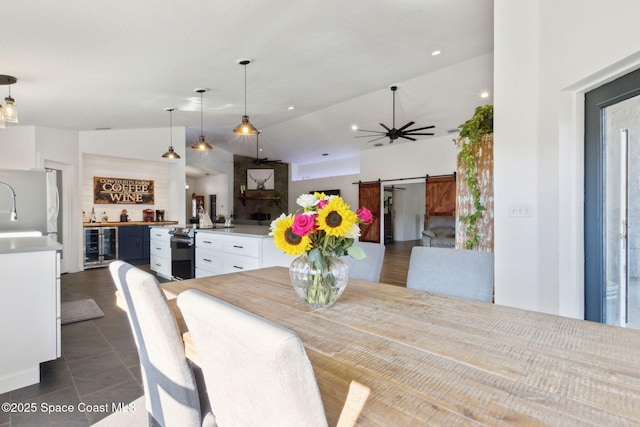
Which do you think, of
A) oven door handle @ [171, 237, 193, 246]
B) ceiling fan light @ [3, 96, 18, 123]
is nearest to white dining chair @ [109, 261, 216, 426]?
ceiling fan light @ [3, 96, 18, 123]

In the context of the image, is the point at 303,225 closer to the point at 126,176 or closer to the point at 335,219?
the point at 335,219

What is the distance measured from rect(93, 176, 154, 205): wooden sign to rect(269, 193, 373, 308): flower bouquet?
7031 mm

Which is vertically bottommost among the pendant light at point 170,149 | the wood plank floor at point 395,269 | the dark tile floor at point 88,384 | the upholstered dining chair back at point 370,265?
the dark tile floor at point 88,384

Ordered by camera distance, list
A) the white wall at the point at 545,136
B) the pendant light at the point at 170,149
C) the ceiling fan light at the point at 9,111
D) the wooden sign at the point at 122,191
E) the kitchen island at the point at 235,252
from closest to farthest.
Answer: the white wall at the point at 545,136, the ceiling fan light at the point at 9,111, the kitchen island at the point at 235,252, the pendant light at the point at 170,149, the wooden sign at the point at 122,191

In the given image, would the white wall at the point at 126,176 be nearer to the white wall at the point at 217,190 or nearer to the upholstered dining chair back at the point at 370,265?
the white wall at the point at 217,190

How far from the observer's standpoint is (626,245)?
74.2 inches

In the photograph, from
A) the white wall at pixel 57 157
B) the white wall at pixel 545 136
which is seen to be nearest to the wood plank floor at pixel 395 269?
the white wall at pixel 545 136

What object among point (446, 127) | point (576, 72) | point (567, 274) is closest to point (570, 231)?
point (567, 274)

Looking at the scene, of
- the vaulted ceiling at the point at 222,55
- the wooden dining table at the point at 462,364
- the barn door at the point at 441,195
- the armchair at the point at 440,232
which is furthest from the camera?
the barn door at the point at 441,195

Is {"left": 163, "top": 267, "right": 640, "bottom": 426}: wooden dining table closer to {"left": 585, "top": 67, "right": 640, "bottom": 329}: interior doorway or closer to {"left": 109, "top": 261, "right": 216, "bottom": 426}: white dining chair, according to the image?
{"left": 109, "top": 261, "right": 216, "bottom": 426}: white dining chair

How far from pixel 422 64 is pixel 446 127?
10.4 feet

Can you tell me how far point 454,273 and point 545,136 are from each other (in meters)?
1.34

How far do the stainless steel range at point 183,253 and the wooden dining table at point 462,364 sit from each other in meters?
3.42

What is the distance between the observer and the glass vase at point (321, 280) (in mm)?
1281
